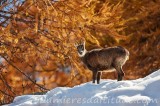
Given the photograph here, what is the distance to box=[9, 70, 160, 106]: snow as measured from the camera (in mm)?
4918

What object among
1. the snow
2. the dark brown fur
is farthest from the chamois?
the snow

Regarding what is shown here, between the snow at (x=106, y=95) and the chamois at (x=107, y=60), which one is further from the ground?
the chamois at (x=107, y=60)

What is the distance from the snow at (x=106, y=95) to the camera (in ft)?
16.1

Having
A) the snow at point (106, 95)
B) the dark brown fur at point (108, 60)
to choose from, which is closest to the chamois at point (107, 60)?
the dark brown fur at point (108, 60)

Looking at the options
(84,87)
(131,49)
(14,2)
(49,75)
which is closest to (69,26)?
(14,2)

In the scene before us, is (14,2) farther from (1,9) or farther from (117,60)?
(117,60)

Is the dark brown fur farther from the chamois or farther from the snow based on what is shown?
the snow

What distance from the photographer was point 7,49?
30.2 ft

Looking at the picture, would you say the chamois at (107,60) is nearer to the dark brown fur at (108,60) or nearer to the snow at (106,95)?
the dark brown fur at (108,60)

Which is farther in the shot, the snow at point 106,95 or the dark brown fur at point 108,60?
the dark brown fur at point 108,60

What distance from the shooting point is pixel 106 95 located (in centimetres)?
519

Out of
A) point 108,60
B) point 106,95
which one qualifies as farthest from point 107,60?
point 106,95

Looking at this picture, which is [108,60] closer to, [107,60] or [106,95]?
[107,60]

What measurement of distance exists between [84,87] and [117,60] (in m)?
0.92
